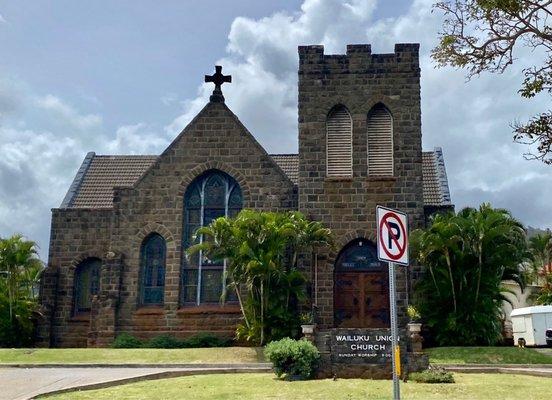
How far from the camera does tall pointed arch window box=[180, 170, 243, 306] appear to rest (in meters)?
25.9

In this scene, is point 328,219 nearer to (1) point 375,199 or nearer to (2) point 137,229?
(1) point 375,199

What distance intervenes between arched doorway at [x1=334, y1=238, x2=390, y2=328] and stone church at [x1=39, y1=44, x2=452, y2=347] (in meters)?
0.04

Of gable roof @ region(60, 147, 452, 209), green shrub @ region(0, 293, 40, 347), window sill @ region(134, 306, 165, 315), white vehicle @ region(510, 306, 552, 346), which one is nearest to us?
green shrub @ region(0, 293, 40, 347)

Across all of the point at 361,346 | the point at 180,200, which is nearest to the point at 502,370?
the point at 361,346

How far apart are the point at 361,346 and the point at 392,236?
8911 mm

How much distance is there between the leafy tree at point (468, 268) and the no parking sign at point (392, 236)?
14952mm

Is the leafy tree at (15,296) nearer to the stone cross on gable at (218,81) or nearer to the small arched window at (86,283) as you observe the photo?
the small arched window at (86,283)

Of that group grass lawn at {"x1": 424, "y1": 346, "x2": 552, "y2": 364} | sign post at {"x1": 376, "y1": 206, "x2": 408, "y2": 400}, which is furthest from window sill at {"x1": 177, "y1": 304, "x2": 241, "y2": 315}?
sign post at {"x1": 376, "y1": 206, "x2": 408, "y2": 400}

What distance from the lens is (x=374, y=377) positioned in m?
16.0

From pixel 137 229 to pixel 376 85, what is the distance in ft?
34.5

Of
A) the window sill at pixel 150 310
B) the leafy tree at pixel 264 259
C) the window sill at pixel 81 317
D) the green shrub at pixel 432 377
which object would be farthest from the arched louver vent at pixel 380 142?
the window sill at pixel 81 317

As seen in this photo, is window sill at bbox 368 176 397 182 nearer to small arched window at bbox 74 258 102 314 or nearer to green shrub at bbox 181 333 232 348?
green shrub at bbox 181 333 232 348

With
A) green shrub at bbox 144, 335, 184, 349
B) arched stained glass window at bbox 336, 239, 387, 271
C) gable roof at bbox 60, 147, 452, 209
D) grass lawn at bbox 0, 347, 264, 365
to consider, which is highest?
gable roof at bbox 60, 147, 452, 209

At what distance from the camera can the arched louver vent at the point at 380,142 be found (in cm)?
2562
